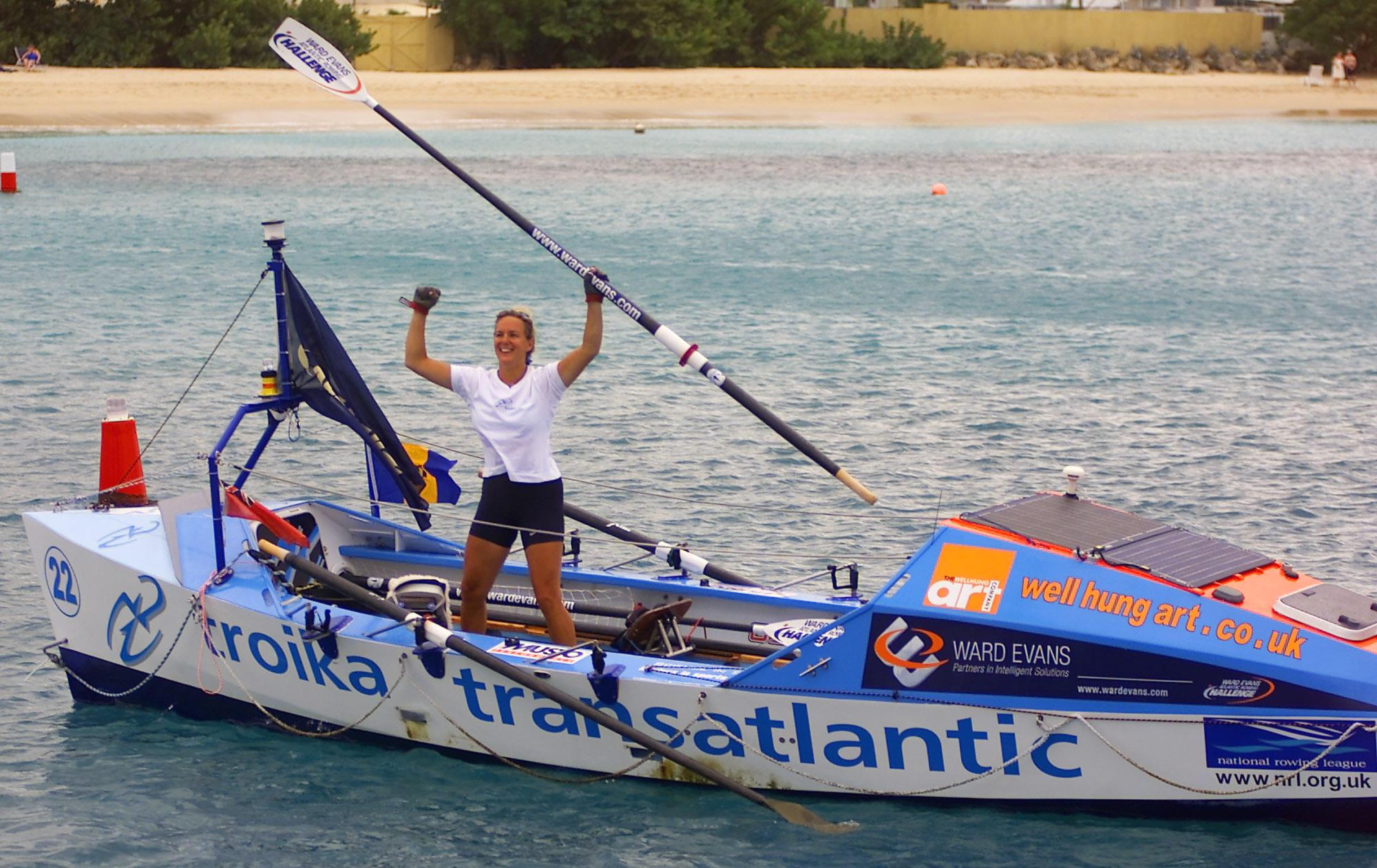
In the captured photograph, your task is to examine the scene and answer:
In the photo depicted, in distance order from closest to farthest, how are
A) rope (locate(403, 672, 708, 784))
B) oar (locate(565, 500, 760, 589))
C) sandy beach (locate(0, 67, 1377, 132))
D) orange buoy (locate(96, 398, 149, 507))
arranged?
1. rope (locate(403, 672, 708, 784))
2. oar (locate(565, 500, 760, 589))
3. orange buoy (locate(96, 398, 149, 507))
4. sandy beach (locate(0, 67, 1377, 132))

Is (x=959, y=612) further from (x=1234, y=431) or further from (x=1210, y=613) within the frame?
(x=1234, y=431)

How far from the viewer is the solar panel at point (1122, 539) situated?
7.04m

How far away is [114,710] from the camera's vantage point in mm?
8680

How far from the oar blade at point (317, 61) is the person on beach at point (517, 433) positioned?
1779 mm

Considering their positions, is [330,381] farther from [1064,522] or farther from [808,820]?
[1064,522]

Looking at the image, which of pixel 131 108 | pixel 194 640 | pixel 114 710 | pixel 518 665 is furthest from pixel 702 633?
pixel 131 108

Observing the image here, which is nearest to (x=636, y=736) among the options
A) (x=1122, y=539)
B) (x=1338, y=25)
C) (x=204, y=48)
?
(x=1122, y=539)

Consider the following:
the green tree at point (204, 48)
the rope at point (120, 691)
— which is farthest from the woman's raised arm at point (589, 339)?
the green tree at point (204, 48)

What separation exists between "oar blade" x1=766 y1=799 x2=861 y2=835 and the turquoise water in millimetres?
64

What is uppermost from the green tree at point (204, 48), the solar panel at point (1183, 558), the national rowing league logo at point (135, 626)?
the green tree at point (204, 48)

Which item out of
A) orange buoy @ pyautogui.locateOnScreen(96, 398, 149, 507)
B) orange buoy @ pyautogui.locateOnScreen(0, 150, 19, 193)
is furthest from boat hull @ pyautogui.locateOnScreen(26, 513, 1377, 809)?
orange buoy @ pyautogui.locateOnScreen(0, 150, 19, 193)

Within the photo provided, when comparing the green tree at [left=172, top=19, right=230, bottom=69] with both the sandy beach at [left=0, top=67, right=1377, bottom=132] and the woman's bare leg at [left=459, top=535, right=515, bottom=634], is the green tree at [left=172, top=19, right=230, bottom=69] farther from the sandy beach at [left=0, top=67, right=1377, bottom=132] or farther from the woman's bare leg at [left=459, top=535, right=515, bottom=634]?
the woman's bare leg at [left=459, top=535, right=515, bottom=634]

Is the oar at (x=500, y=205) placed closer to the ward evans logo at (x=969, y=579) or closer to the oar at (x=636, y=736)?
the ward evans logo at (x=969, y=579)

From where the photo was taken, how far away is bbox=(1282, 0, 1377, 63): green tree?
2869 inches
